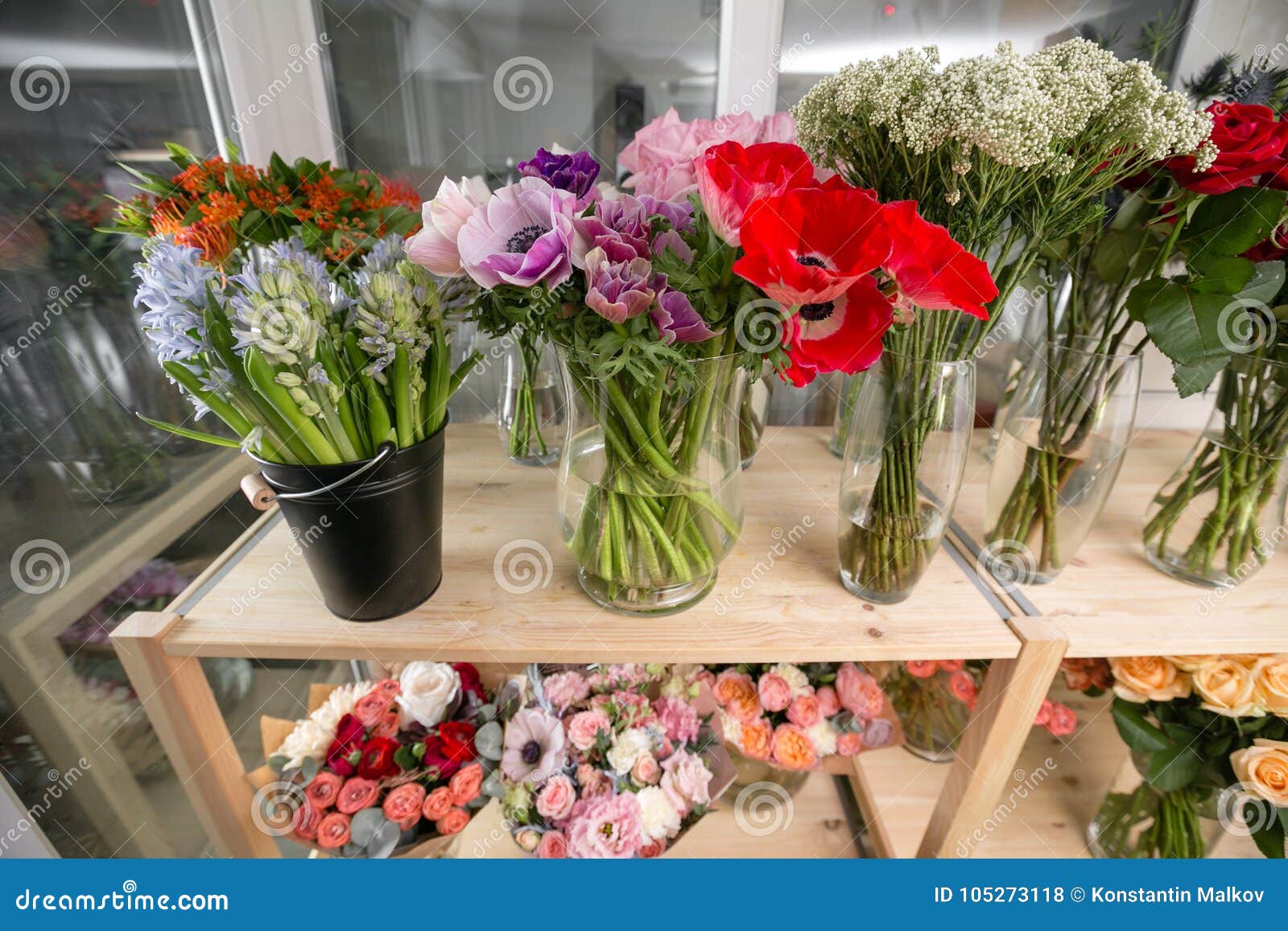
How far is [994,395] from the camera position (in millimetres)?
1163

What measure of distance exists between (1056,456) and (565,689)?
0.69 meters

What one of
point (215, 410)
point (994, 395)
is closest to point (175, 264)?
point (215, 410)

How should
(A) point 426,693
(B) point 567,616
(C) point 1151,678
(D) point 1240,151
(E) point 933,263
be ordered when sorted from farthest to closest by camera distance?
(A) point 426,693, (C) point 1151,678, (B) point 567,616, (D) point 1240,151, (E) point 933,263

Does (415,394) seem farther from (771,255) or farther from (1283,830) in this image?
(1283,830)

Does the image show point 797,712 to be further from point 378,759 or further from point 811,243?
point 811,243

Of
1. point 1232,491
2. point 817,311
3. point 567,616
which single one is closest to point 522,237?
point 817,311

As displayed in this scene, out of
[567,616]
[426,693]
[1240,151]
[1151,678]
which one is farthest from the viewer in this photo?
[426,693]

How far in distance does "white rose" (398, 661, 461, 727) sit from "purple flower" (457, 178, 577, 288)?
2.12ft

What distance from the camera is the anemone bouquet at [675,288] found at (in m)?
0.41

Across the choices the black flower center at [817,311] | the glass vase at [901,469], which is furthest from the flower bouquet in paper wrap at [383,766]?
the black flower center at [817,311]

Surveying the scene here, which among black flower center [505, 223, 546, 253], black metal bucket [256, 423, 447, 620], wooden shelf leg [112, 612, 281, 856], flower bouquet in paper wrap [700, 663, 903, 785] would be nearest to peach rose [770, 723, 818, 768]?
flower bouquet in paper wrap [700, 663, 903, 785]

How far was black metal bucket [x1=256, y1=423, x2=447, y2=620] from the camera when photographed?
54cm

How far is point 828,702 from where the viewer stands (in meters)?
0.97

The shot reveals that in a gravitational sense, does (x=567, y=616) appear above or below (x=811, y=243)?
below
